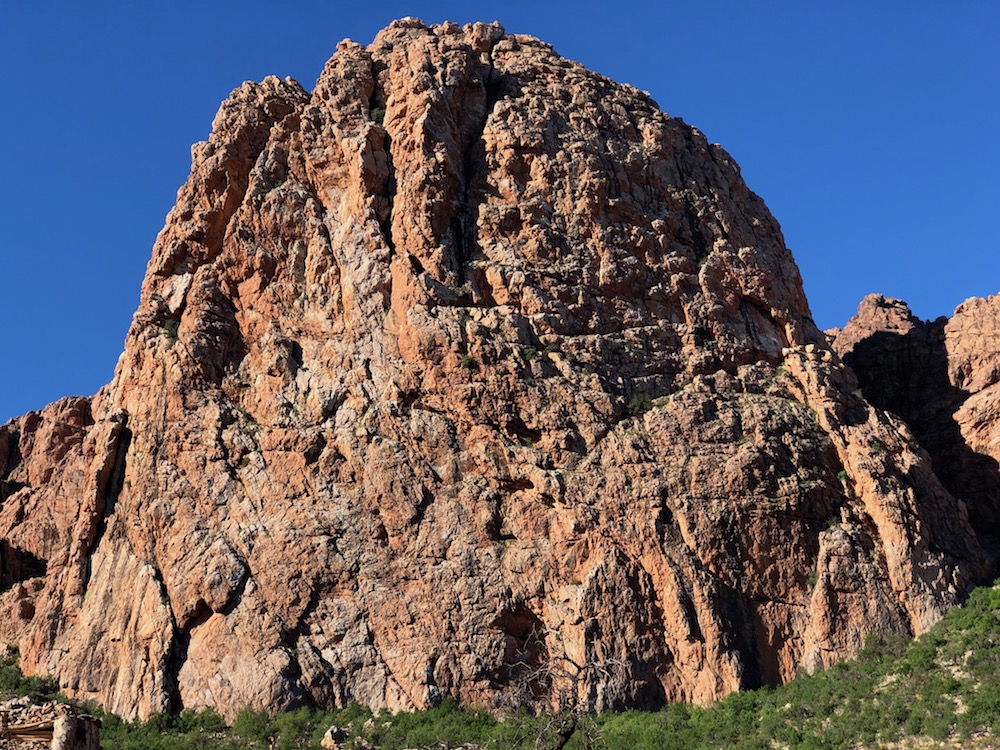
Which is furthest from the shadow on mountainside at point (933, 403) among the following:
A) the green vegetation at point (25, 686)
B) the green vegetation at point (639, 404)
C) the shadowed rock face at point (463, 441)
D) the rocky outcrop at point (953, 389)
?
the green vegetation at point (25, 686)

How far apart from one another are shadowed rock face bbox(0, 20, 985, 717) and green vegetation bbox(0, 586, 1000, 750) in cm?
113

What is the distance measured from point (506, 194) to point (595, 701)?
24.8 m

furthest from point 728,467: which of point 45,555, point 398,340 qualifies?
point 45,555

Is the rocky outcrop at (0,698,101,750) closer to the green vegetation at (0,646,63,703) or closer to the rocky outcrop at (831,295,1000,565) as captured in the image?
the green vegetation at (0,646,63,703)

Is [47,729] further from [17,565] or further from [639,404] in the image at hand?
[17,565]

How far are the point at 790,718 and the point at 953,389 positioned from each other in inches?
1146

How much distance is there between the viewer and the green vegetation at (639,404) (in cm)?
5178

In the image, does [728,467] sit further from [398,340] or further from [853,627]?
[398,340]

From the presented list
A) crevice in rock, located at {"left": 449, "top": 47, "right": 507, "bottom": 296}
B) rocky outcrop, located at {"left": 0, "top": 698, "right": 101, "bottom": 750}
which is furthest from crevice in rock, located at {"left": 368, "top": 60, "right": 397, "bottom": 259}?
rocky outcrop, located at {"left": 0, "top": 698, "right": 101, "bottom": 750}

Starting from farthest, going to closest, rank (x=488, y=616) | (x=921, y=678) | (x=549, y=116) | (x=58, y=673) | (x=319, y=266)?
(x=549, y=116) < (x=319, y=266) < (x=58, y=673) < (x=488, y=616) < (x=921, y=678)

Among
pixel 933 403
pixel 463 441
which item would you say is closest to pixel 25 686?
pixel 463 441

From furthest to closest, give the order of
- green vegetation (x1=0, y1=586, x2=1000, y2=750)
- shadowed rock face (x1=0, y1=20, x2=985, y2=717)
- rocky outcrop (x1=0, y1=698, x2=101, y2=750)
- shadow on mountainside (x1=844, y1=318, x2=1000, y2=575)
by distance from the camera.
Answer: shadow on mountainside (x1=844, y1=318, x2=1000, y2=575), shadowed rock face (x1=0, y1=20, x2=985, y2=717), green vegetation (x1=0, y1=586, x2=1000, y2=750), rocky outcrop (x1=0, y1=698, x2=101, y2=750)

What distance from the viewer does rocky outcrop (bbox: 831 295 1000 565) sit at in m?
59.3

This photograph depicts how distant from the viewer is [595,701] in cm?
4444
